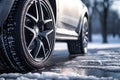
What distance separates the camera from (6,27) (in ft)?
13.3

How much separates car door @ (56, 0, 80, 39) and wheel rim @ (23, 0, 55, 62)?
62 centimetres

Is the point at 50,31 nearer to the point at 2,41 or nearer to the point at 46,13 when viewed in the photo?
the point at 46,13

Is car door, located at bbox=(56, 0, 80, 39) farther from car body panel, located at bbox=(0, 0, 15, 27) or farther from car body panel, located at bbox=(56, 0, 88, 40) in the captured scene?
car body panel, located at bbox=(0, 0, 15, 27)

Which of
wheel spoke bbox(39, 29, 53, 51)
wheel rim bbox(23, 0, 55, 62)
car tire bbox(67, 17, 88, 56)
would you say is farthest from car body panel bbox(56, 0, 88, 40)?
wheel spoke bbox(39, 29, 53, 51)

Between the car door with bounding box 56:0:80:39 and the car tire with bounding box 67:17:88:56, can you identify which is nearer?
the car door with bounding box 56:0:80:39

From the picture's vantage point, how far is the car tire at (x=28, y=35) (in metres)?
3.98

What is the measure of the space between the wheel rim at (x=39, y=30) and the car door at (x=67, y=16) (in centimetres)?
62

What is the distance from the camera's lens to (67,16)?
6.05m

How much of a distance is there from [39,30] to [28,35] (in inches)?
9.5

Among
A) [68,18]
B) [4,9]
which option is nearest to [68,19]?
[68,18]

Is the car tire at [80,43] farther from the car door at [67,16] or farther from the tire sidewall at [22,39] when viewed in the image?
the tire sidewall at [22,39]

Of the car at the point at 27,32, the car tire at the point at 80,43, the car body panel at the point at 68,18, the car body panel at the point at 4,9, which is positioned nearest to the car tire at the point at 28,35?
the car at the point at 27,32

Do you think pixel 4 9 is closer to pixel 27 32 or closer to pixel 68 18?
pixel 27 32

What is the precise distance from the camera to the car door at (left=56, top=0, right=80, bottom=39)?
5566mm
